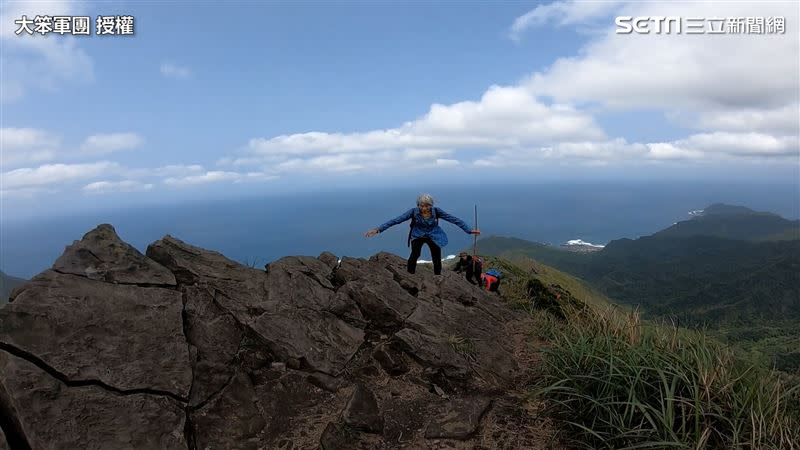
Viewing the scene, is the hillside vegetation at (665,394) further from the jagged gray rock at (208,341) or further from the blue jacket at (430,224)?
the blue jacket at (430,224)

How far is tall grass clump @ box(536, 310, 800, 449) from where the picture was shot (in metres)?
5.18

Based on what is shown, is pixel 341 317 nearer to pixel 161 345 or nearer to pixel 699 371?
pixel 161 345

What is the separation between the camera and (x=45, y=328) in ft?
21.3

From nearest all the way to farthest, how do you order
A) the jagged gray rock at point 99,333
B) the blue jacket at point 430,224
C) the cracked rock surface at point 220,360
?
the cracked rock surface at point 220,360, the jagged gray rock at point 99,333, the blue jacket at point 430,224

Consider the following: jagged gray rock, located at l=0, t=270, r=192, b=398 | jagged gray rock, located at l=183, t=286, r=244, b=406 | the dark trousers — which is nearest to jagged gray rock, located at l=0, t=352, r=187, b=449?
jagged gray rock, located at l=0, t=270, r=192, b=398

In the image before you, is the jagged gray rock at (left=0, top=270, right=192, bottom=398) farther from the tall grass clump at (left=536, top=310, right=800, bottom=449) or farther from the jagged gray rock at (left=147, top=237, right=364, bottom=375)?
the tall grass clump at (left=536, top=310, right=800, bottom=449)

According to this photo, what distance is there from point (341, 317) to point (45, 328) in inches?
211

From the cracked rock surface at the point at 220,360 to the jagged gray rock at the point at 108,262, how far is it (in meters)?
0.03

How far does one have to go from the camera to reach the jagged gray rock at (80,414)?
17.6 ft

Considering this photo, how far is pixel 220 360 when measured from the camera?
7387 mm

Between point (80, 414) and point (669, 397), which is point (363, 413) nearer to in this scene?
point (80, 414)

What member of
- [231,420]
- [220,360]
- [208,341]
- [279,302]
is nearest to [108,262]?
[208,341]

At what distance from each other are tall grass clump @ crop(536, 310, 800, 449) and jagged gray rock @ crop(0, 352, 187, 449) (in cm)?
574

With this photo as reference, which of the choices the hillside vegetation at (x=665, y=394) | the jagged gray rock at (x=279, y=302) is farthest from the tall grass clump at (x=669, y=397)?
the jagged gray rock at (x=279, y=302)
